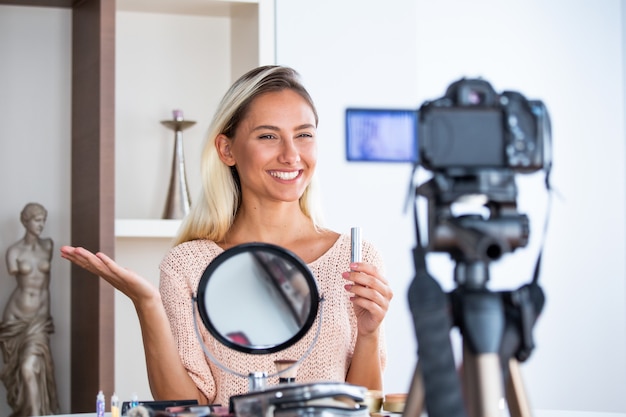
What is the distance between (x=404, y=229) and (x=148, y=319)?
1.78 metres

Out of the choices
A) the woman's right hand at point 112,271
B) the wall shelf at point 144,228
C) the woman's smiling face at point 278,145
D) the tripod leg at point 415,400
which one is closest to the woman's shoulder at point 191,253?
the woman's smiling face at point 278,145

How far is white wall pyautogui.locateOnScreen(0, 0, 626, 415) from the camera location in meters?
3.23

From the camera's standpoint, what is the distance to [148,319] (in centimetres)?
158

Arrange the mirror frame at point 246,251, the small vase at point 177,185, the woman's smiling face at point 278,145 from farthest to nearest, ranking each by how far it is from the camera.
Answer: the small vase at point 177,185
the woman's smiling face at point 278,145
the mirror frame at point 246,251

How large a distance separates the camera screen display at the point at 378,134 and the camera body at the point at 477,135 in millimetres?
2337

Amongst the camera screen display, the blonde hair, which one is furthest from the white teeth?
the camera screen display

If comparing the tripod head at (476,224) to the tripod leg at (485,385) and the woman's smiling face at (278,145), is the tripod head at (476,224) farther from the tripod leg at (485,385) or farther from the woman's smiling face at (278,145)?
the woman's smiling face at (278,145)

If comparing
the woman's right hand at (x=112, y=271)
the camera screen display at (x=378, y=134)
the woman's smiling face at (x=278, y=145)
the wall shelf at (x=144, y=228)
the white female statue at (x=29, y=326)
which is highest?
the camera screen display at (x=378, y=134)

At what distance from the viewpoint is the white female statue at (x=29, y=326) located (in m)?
3.05

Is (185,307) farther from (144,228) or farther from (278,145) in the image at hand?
(144,228)

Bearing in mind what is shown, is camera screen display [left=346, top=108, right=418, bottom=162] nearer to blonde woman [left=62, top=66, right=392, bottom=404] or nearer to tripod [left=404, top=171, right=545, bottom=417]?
blonde woman [left=62, top=66, right=392, bottom=404]

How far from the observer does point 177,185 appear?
3.17 meters

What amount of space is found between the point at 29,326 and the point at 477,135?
2516mm

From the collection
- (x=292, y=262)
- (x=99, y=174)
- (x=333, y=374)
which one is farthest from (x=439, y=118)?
(x=99, y=174)
